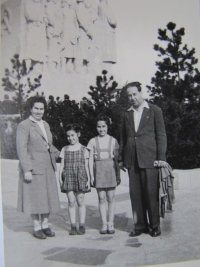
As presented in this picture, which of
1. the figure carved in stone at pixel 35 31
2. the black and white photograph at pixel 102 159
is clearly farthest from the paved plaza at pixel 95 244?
the figure carved in stone at pixel 35 31

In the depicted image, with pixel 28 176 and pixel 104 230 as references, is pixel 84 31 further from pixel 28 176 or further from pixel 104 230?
pixel 104 230

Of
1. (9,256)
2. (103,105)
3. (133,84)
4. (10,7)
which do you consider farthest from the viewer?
(103,105)

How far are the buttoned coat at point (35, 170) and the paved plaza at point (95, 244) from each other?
169mm

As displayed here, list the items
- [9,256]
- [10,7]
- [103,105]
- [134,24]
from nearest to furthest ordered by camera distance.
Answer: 1. [9,256]
2. [10,7]
3. [134,24]
4. [103,105]

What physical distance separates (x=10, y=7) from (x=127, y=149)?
170 centimetres

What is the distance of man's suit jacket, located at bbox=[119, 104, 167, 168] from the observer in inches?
108

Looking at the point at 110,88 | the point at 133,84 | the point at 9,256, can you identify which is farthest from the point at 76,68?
the point at 9,256

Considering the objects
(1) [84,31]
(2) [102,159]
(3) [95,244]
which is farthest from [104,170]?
(1) [84,31]

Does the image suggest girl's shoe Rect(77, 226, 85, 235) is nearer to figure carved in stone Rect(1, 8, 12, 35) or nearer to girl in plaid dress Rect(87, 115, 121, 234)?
girl in plaid dress Rect(87, 115, 121, 234)

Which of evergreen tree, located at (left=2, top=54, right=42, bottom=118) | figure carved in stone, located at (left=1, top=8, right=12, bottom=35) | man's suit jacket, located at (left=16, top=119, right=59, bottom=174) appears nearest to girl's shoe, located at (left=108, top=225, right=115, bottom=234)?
man's suit jacket, located at (left=16, top=119, right=59, bottom=174)

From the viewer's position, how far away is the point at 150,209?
8.99ft

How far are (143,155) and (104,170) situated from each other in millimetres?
364

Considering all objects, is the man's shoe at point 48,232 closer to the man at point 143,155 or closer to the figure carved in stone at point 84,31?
the man at point 143,155

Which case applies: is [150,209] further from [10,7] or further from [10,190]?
[10,7]
